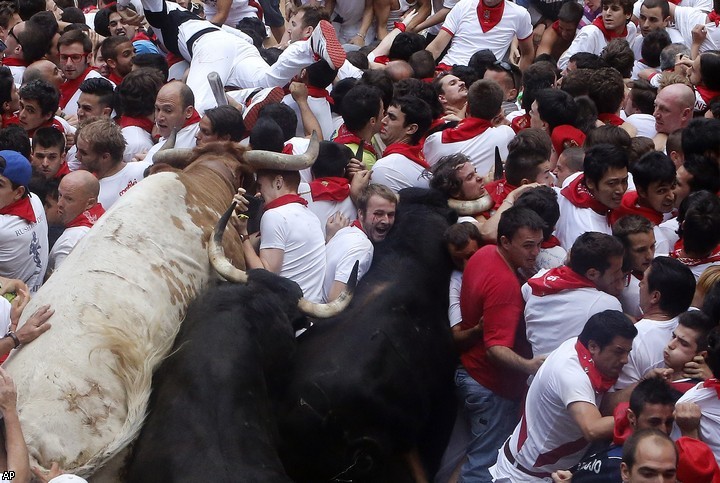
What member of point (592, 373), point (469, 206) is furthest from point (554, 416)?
point (469, 206)

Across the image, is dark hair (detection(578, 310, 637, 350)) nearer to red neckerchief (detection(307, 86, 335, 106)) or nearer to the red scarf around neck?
red neckerchief (detection(307, 86, 335, 106))

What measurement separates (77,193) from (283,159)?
4.84 feet

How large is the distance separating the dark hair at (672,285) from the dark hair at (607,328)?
1.41 feet

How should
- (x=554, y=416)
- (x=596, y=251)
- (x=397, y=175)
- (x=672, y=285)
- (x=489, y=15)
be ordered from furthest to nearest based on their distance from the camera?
(x=489, y=15) < (x=397, y=175) < (x=596, y=251) < (x=672, y=285) < (x=554, y=416)

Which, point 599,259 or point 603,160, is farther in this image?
point 603,160

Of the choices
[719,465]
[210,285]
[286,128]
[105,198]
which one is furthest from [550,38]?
[719,465]

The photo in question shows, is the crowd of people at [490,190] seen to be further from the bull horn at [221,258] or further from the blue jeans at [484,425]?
the bull horn at [221,258]

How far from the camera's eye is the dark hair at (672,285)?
6.91 meters

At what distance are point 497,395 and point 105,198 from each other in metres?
3.38

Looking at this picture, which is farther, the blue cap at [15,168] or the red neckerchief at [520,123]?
the red neckerchief at [520,123]

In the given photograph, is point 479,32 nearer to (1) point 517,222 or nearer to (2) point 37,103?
(2) point 37,103

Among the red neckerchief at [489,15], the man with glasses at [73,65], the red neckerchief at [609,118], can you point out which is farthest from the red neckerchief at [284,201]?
the red neckerchief at [489,15]

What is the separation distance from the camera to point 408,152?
9133 mm

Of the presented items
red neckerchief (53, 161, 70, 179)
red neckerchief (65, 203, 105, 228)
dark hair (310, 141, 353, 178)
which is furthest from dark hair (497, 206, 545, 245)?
red neckerchief (53, 161, 70, 179)
